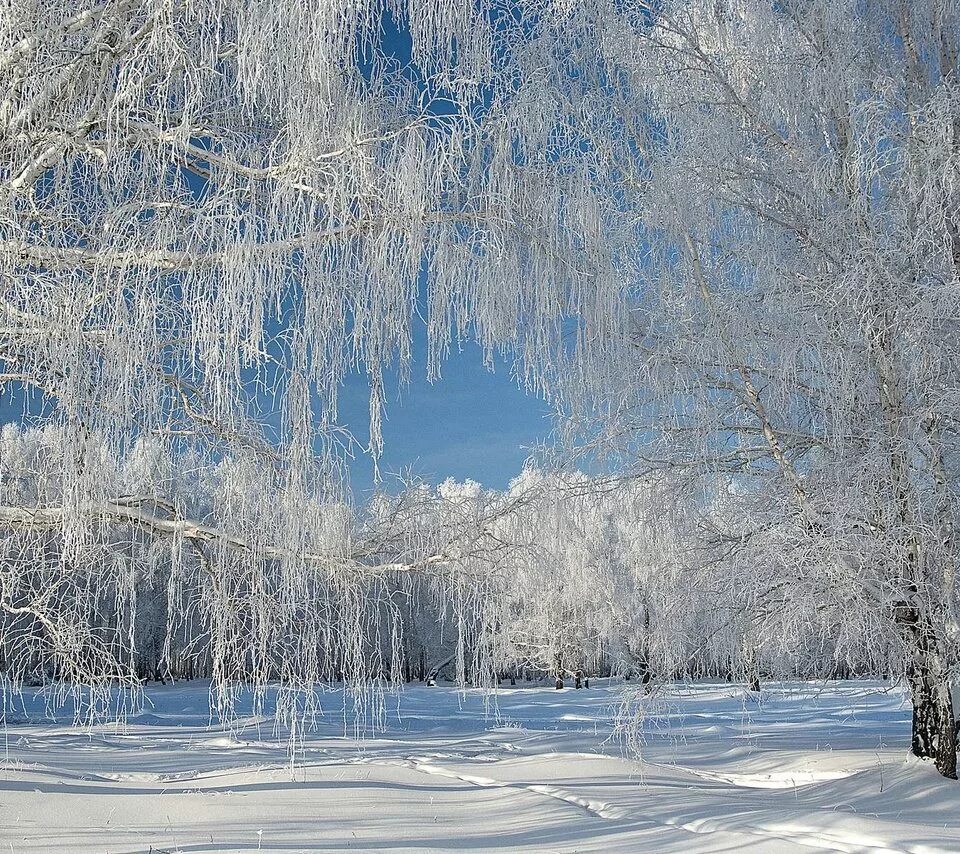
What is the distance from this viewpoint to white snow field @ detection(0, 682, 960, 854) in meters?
4.88

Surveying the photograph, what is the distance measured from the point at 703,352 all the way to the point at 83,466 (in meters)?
4.60

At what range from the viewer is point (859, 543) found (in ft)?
21.2

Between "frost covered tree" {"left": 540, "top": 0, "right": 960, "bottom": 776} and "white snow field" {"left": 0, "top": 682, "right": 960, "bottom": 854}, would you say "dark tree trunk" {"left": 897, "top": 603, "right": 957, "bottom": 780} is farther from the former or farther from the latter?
"white snow field" {"left": 0, "top": 682, "right": 960, "bottom": 854}

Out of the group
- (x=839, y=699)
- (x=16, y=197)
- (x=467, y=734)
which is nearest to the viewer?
(x=16, y=197)

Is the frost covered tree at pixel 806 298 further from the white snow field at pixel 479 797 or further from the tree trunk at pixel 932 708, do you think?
the white snow field at pixel 479 797

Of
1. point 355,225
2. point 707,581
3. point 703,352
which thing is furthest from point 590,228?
point 707,581

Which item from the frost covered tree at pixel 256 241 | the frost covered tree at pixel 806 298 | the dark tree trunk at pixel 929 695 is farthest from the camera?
the dark tree trunk at pixel 929 695

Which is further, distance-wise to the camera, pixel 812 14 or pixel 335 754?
pixel 335 754

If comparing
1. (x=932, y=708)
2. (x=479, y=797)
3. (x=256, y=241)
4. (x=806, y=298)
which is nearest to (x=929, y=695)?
(x=932, y=708)

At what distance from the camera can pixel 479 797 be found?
6586 mm

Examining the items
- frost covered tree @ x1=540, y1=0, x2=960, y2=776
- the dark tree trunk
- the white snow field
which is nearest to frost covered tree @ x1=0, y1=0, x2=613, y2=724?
the white snow field

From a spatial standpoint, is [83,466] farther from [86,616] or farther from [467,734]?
[467,734]

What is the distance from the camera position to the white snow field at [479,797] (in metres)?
4.88

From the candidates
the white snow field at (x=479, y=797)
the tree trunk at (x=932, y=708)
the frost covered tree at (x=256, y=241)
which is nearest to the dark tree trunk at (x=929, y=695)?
the tree trunk at (x=932, y=708)
